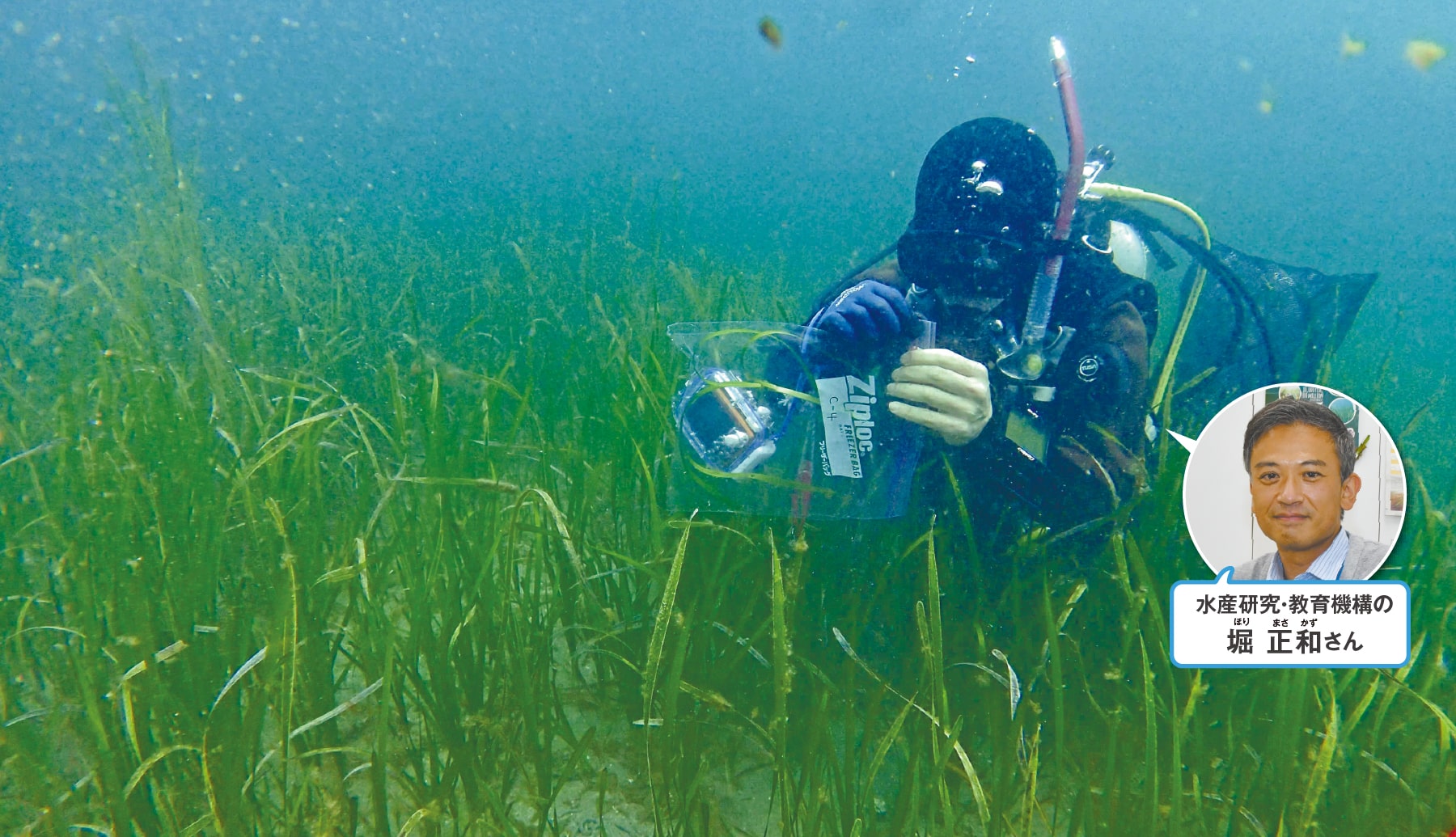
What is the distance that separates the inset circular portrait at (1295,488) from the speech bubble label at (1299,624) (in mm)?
33

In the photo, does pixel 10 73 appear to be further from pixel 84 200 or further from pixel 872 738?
pixel 872 738

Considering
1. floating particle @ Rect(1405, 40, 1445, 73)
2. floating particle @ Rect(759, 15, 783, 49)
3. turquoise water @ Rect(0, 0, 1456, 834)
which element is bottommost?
turquoise water @ Rect(0, 0, 1456, 834)

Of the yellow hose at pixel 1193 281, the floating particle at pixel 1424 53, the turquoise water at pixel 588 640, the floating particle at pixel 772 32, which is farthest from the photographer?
the floating particle at pixel 772 32

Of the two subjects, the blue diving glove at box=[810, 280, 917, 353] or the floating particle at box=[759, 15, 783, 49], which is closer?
the blue diving glove at box=[810, 280, 917, 353]

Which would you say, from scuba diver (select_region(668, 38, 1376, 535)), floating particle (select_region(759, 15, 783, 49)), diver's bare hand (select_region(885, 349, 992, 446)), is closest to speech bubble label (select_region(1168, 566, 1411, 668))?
scuba diver (select_region(668, 38, 1376, 535))

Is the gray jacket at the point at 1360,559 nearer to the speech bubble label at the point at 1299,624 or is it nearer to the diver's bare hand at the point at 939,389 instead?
the speech bubble label at the point at 1299,624

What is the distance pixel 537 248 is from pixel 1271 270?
19.4ft

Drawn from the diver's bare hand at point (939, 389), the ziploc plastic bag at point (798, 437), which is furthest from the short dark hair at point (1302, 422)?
the ziploc plastic bag at point (798, 437)

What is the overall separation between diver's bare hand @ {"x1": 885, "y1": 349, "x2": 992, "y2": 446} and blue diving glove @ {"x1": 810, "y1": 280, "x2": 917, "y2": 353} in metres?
0.08

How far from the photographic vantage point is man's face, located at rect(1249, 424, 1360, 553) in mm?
1504

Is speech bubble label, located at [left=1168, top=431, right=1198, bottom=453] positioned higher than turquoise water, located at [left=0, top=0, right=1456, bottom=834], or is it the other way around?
speech bubble label, located at [left=1168, top=431, right=1198, bottom=453]

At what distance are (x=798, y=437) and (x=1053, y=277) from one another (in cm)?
81

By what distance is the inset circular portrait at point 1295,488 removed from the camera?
1.50m

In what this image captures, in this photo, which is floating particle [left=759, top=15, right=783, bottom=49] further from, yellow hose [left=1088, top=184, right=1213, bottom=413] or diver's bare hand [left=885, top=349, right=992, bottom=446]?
diver's bare hand [left=885, top=349, right=992, bottom=446]
